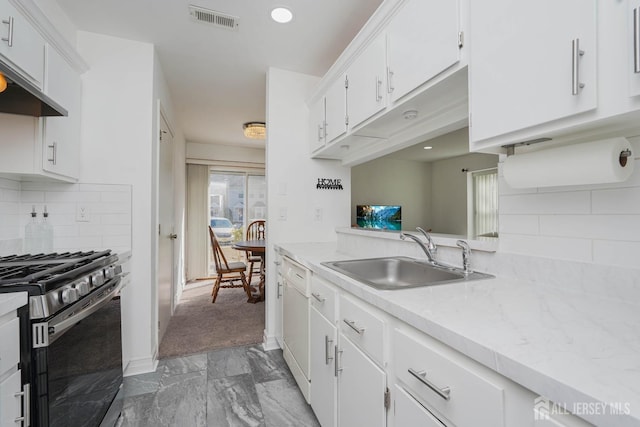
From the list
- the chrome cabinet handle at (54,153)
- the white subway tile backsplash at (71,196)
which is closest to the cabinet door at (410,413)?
the chrome cabinet handle at (54,153)

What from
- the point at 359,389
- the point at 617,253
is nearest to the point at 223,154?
the point at 359,389

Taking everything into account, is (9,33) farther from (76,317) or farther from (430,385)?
(430,385)

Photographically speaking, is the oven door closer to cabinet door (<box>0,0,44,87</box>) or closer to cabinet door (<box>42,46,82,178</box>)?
cabinet door (<box>42,46,82,178</box>)

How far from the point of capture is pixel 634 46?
59 centimetres

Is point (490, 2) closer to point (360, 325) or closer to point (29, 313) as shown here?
point (360, 325)

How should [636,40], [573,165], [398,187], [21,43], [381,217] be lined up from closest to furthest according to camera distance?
1. [636,40]
2. [573,165]
3. [21,43]
4. [381,217]
5. [398,187]

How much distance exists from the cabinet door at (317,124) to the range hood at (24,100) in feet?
5.16

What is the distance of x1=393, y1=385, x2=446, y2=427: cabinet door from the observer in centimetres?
71

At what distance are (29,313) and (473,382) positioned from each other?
1.39 meters

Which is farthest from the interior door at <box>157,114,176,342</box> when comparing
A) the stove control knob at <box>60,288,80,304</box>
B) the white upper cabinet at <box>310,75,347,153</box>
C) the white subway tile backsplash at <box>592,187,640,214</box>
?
the white subway tile backsplash at <box>592,187,640,214</box>

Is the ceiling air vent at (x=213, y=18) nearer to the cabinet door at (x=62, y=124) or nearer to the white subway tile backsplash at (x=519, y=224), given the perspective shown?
the cabinet door at (x=62, y=124)

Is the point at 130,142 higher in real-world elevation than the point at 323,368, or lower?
higher

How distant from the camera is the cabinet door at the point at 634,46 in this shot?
1.91ft

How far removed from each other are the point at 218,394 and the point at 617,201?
2.21m
